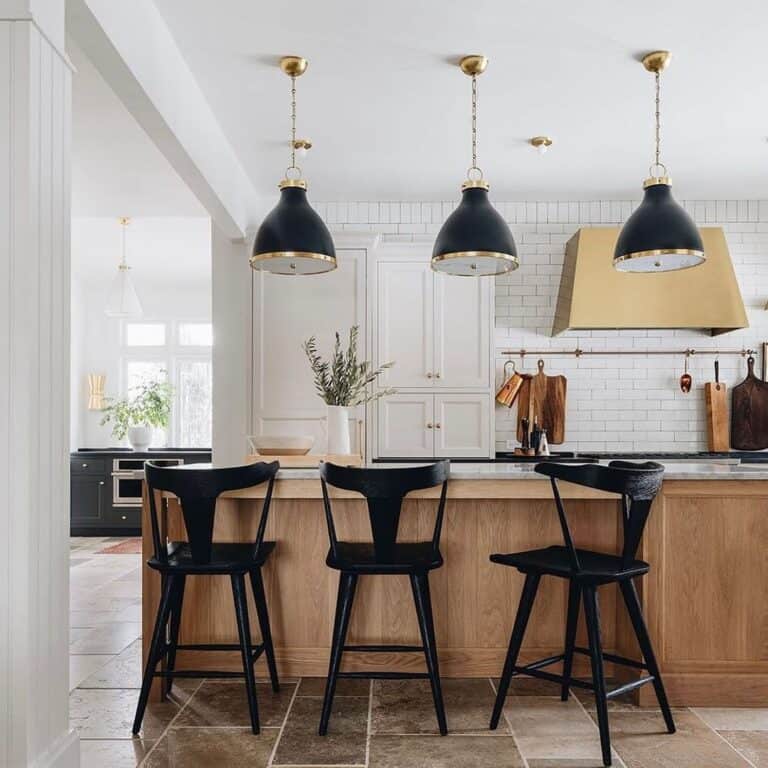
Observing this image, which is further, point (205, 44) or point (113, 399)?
point (113, 399)

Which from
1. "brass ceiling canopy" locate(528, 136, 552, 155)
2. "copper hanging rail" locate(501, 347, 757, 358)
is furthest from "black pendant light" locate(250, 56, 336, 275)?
"copper hanging rail" locate(501, 347, 757, 358)

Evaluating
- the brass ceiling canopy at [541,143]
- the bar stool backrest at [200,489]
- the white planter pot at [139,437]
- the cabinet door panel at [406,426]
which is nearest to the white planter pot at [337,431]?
the bar stool backrest at [200,489]

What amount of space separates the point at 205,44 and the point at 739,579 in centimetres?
306

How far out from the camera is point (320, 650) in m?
3.36

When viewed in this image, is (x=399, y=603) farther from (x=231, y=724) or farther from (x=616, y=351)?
(x=616, y=351)

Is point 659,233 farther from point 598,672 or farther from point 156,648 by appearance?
point 156,648

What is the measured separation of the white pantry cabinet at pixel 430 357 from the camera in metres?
5.48

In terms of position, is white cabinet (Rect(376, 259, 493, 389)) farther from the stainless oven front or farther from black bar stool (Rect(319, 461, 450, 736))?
the stainless oven front

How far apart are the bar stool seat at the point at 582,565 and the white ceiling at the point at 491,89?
6.89 feet

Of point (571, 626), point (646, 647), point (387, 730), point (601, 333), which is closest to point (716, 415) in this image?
point (601, 333)

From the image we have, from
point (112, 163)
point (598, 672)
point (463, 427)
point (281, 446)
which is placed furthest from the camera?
point (463, 427)

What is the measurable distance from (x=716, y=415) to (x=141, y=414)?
5398 mm

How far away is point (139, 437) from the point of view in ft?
26.8

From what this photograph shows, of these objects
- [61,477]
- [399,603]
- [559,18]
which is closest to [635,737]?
[399,603]
